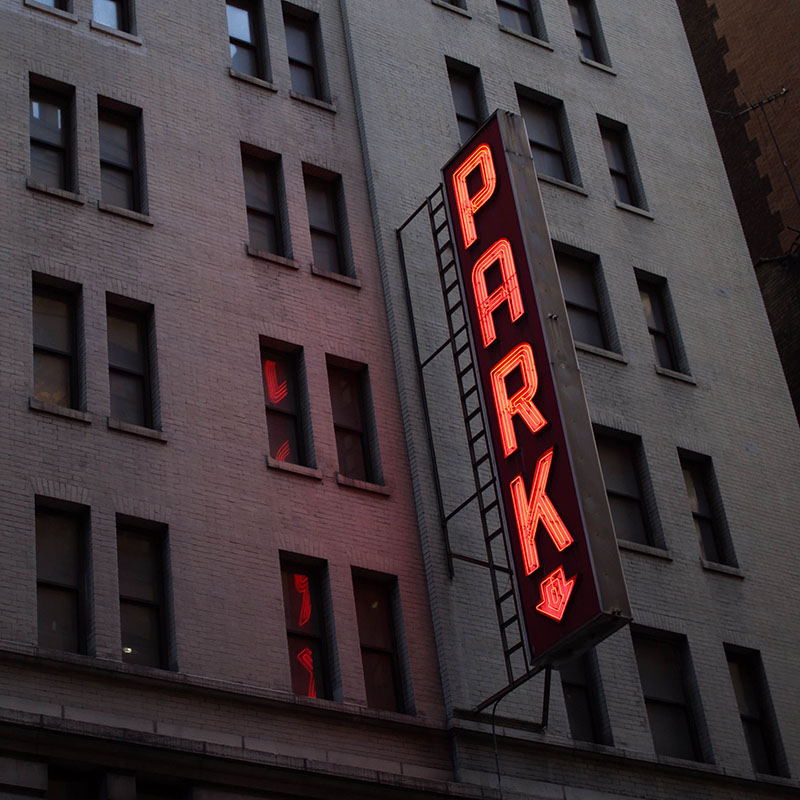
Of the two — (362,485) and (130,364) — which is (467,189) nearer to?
(362,485)

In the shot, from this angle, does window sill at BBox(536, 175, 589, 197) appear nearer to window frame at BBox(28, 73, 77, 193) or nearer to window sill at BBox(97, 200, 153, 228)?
window sill at BBox(97, 200, 153, 228)

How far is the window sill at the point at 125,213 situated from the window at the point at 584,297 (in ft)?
28.9

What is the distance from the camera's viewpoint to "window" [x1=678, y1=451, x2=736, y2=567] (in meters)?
28.4

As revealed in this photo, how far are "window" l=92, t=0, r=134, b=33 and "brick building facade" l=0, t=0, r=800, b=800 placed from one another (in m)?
0.18

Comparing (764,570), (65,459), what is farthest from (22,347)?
(764,570)

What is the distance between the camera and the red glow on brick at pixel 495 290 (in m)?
24.1

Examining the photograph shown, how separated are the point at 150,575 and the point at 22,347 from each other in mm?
3789

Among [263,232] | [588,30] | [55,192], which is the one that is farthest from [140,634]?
[588,30]

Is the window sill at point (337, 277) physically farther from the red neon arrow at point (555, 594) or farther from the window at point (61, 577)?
the red neon arrow at point (555, 594)

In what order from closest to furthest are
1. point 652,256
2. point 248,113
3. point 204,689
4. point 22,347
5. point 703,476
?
point 204,689
point 22,347
point 248,113
point 703,476
point 652,256

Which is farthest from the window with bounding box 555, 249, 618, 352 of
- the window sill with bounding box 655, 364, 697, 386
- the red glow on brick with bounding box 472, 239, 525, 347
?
the red glow on brick with bounding box 472, 239, 525, 347

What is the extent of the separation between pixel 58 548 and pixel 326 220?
9.20m

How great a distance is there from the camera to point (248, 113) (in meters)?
27.5

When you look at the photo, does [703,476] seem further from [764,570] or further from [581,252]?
[581,252]
